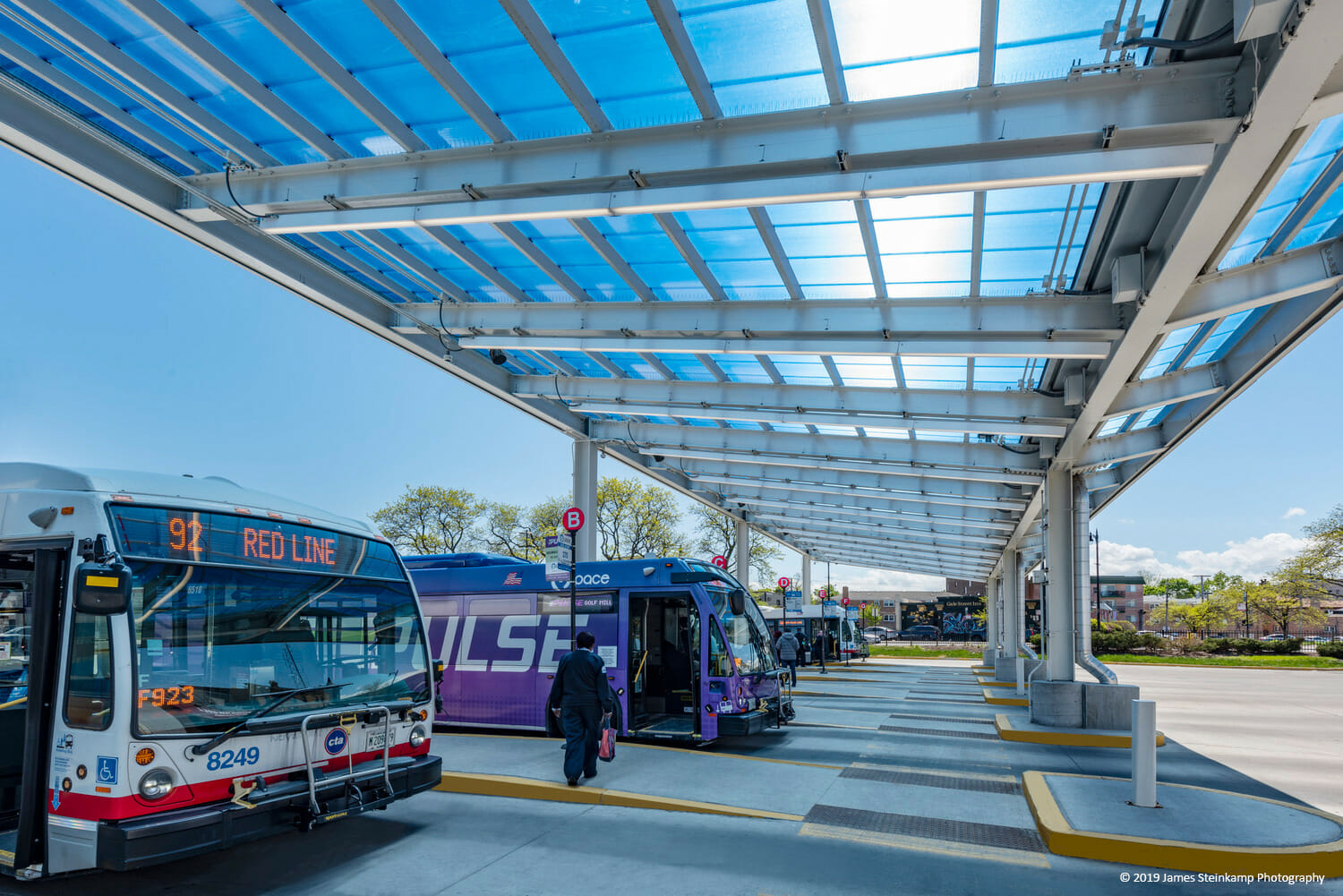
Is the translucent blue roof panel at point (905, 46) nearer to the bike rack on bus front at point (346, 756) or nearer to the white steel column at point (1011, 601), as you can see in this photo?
the bike rack on bus front at point (346, 756)

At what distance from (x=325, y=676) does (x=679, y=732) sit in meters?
6.49

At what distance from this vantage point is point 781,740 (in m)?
13.0

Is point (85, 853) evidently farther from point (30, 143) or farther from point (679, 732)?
point (679, 732)

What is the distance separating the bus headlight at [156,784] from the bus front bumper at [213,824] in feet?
0.41

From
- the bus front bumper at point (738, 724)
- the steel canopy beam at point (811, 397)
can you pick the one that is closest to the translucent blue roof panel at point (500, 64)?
the bus front bumper at point (738, 724)

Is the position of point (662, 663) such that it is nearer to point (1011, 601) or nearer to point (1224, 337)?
point (1224, 337)

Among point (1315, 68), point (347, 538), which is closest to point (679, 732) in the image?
point (347, 538)

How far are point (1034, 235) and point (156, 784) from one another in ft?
29.3

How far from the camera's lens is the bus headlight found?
5199 millimetres

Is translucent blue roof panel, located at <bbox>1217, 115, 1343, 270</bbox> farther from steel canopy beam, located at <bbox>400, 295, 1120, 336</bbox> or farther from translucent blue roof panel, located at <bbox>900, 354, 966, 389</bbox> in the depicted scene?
translucent blue roof panel, located at <bbox>900, 354, 966, 389</bbox>

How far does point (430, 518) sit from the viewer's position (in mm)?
53625

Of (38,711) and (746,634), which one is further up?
(38,711)

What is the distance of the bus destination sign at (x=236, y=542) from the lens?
18.7 ft

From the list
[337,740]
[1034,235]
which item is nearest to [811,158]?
[1034,235]
